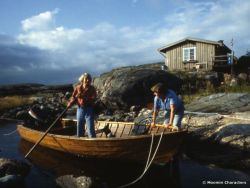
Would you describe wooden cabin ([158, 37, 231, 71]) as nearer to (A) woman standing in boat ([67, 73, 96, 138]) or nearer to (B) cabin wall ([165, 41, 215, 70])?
(B) cabin wall ([165, 41, 215, 70])

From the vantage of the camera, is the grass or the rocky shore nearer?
the rocky shore

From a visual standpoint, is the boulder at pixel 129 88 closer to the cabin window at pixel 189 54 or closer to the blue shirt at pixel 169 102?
the cabin window at pixel 189 54

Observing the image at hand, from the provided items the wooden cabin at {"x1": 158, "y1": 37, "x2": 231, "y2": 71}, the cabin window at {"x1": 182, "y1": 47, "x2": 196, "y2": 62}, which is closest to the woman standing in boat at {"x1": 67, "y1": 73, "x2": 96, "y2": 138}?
the wooden cabin at {"x1": 158, "y1": 37, "x2": 231, "y2": 71}

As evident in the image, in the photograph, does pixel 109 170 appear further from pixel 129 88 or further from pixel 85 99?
pixel 129 88

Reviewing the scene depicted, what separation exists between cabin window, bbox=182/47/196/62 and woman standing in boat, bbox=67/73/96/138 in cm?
2745

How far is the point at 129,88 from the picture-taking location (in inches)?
1110

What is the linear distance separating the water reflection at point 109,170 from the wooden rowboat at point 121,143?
12.6 inches

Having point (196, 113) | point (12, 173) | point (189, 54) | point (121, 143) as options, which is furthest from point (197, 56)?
point (12, 173)

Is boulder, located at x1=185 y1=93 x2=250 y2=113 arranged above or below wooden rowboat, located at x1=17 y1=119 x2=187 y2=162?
above

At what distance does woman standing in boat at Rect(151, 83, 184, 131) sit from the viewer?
11.4 metres

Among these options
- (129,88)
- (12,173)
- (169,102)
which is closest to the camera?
(12,173)

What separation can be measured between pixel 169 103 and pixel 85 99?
9.48 ft

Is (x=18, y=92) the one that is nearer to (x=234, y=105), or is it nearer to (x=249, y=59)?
(x=249, y=59)

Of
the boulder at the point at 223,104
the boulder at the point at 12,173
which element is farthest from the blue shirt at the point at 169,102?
the boulder at the point at 223,104
